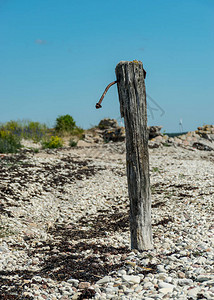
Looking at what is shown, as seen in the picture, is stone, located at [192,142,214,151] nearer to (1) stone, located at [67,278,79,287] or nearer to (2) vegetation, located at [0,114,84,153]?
(2) vegetation, located at [0,114,84,153]

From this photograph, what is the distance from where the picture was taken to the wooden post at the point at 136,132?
421 centimetres

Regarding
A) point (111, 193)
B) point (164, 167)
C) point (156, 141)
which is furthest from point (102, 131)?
point (111, 193)

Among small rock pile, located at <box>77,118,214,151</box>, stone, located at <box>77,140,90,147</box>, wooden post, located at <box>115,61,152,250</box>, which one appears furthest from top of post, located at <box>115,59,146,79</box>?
stone, located at <box>77,140,90,147</box>

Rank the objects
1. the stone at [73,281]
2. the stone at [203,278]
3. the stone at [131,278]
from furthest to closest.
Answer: the stone at [73,281], the stone at [131,278], the stone at [203,278]

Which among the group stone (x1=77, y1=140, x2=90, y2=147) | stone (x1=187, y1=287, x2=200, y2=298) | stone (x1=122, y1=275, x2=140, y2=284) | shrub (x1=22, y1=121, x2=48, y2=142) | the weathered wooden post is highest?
shrub (x1=22, y1=121, x2=48, y2=142)

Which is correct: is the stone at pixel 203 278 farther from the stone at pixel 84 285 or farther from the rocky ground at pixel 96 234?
the stone at pixel 84 285

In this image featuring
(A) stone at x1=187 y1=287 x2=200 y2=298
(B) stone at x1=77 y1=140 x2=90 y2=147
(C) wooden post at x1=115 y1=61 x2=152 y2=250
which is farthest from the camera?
(B) stone at x1=77 y1=140 x2=90 y2=147

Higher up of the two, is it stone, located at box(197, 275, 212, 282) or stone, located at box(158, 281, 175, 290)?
stone, located at box(197, 275, 212, 282)

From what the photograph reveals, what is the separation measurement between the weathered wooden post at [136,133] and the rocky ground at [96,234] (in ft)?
2.05

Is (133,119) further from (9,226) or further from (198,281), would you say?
(9,226)

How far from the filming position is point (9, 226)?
6.23 metres

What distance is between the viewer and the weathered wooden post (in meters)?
4.21

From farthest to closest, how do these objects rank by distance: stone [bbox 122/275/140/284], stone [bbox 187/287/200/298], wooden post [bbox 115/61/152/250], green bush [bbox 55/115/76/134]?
green bush [bbox 55/115/76/134]
wooden post [bbox 115/61/152/250]
stone [bbox 122/275/140/284]
stone [bbox 187/287/200/298]

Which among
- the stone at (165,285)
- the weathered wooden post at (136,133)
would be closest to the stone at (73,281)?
the stone at (165,285)
